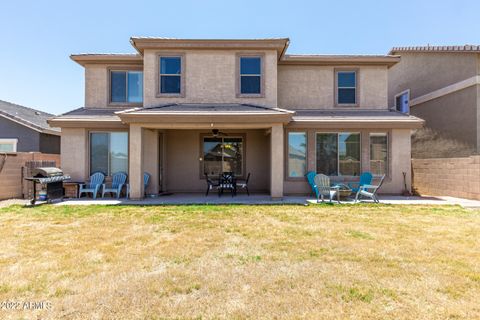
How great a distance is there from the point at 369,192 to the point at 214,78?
7.96 m

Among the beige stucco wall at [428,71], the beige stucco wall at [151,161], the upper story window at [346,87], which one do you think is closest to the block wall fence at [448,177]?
the beige stucco wall at [428,71]

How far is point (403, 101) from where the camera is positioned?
53.1 ft

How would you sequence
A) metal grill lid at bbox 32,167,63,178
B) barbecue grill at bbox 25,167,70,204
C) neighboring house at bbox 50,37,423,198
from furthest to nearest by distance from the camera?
neighboring house at bbox 50,37,423,198 → metal grill lid at bbox 32,167,63,178 → barbecue grill at bbox 25,167,70,204

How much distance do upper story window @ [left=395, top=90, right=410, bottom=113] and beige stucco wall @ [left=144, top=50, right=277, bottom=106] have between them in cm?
921

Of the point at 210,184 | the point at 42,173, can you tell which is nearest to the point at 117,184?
the point at 42,173

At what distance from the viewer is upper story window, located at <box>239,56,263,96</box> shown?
1157 centimetres

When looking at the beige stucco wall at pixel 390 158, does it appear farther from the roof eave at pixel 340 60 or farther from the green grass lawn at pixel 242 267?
the green grass lawn at pixel 242 267

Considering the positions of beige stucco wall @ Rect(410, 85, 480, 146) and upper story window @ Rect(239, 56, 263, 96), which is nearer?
upper story window @ Rect(239, 56, 263, 96)

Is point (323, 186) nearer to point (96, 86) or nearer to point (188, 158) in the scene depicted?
point (188, 158)

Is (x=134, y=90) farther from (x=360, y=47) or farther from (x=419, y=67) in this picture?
(x=419, y=67)

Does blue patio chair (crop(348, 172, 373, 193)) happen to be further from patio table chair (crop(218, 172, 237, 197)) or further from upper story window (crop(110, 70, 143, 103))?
upper story window (crop(110, 70, 143, 103))

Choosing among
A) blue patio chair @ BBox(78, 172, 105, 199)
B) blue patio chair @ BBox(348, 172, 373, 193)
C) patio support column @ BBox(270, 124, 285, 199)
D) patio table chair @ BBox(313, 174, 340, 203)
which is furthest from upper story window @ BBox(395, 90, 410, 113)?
blue patio chair @ BBox(78, 172, 105, 199)

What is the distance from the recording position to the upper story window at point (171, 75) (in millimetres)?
11508

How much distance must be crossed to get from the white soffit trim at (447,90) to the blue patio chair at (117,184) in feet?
50.5
